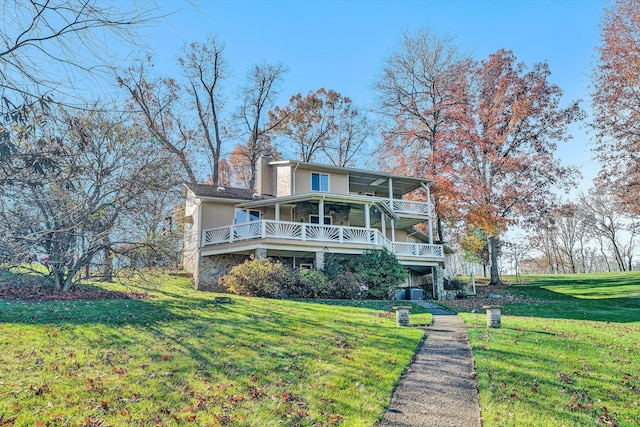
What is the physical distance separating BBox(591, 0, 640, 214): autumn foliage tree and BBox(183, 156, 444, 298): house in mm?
9752

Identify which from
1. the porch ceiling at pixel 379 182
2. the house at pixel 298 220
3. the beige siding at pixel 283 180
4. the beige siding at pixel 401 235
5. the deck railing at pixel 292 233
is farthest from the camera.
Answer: the beige siding at pixel 401 235

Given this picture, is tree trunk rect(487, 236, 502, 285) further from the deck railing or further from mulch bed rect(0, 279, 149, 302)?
mulch bed rect(0, 279, 149, 302)

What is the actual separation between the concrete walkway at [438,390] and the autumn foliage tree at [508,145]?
746 inches

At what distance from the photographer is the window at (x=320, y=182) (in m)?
23.7

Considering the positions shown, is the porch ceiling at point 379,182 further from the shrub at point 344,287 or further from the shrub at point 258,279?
the shrub at point 258,279

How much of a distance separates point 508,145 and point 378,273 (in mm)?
15363

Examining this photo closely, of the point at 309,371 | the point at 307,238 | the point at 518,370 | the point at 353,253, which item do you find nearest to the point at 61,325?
the point at 309,371

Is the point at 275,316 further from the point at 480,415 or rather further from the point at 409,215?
the point at 409,215

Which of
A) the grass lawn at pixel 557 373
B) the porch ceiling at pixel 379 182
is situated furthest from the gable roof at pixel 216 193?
the grass lawn at pixel 557 373

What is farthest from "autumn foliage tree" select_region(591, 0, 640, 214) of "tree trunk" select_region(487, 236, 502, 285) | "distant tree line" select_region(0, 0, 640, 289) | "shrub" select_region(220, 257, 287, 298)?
"shrub" select_region(220, 257, 287, 298)

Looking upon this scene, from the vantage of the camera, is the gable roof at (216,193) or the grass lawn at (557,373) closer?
the grass lawn at (557,373)

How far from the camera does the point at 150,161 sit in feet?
44.7

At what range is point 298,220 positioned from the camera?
22.0 metres

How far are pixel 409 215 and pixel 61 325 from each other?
19.7 metres
